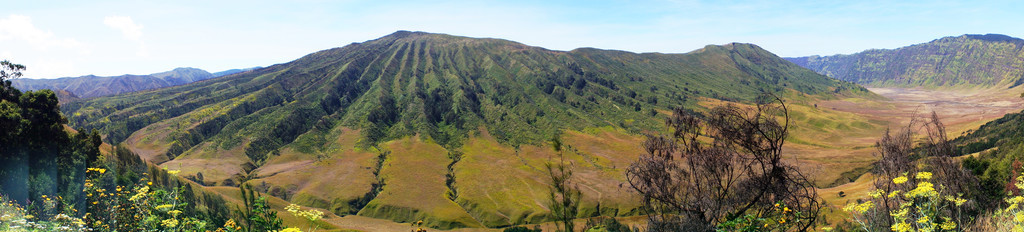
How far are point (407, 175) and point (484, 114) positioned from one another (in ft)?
Answer: 193

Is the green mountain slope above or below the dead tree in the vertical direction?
below

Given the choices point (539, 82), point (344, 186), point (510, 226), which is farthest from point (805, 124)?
point (344, 186)

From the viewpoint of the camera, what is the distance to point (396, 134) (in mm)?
128250

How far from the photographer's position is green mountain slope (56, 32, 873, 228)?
297ft

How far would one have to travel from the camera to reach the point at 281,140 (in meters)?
123

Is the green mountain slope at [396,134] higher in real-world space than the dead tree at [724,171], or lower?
lower

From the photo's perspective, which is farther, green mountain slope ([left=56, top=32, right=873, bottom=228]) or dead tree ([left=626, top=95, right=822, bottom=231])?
green mountain slope ([left=56, top=32, right=873, bottom=228])

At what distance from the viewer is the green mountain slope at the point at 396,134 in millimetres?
90375

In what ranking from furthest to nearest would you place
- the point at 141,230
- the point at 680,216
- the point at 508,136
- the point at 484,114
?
the point at 484,114 → the point at 508,136 → the point at 680,216 → the point at 141,230

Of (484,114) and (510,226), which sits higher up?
(484,114)

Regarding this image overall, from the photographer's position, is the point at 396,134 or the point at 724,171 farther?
the point at 396,134

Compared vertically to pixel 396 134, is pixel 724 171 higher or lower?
higher

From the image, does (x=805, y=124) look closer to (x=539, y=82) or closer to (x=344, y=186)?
(x=539, y=82)

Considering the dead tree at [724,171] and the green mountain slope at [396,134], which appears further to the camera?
the green mountain slope at [396,134]
